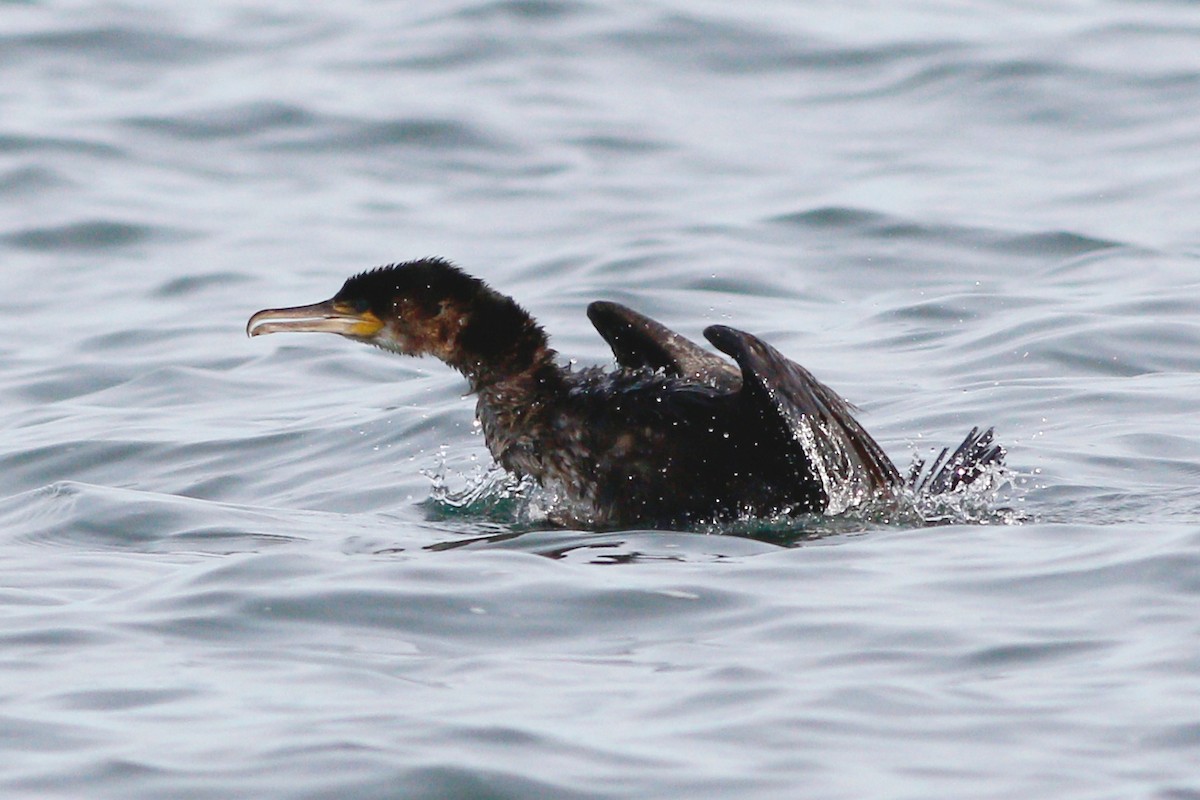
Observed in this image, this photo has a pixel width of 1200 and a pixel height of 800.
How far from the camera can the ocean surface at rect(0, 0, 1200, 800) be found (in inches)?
220

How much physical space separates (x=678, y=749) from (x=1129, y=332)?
289 inches

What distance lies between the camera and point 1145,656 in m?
6.08

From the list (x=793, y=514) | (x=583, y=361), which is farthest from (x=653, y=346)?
(x=583, y=361)

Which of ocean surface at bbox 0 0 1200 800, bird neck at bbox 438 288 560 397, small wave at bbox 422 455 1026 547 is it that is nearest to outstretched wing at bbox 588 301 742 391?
bird neck at bbox 438 288 560 397

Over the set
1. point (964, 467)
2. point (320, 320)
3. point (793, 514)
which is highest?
point (320, 320)

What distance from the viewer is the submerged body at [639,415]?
26.8 ft

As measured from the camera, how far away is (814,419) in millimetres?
8047

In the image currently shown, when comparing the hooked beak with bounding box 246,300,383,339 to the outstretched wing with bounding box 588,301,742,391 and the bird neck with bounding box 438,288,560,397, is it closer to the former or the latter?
the bird neck with bounding box 438,288,560,397

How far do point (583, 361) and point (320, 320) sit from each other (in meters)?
3.42

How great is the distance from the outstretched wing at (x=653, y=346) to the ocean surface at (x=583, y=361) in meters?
0.91

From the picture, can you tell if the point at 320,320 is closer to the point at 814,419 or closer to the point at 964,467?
the point at 814,419

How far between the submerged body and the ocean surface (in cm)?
25

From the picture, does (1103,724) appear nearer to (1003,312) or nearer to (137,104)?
(1003,312)

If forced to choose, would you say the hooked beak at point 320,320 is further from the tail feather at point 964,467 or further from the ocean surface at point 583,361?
the tail feather at point 964,467
